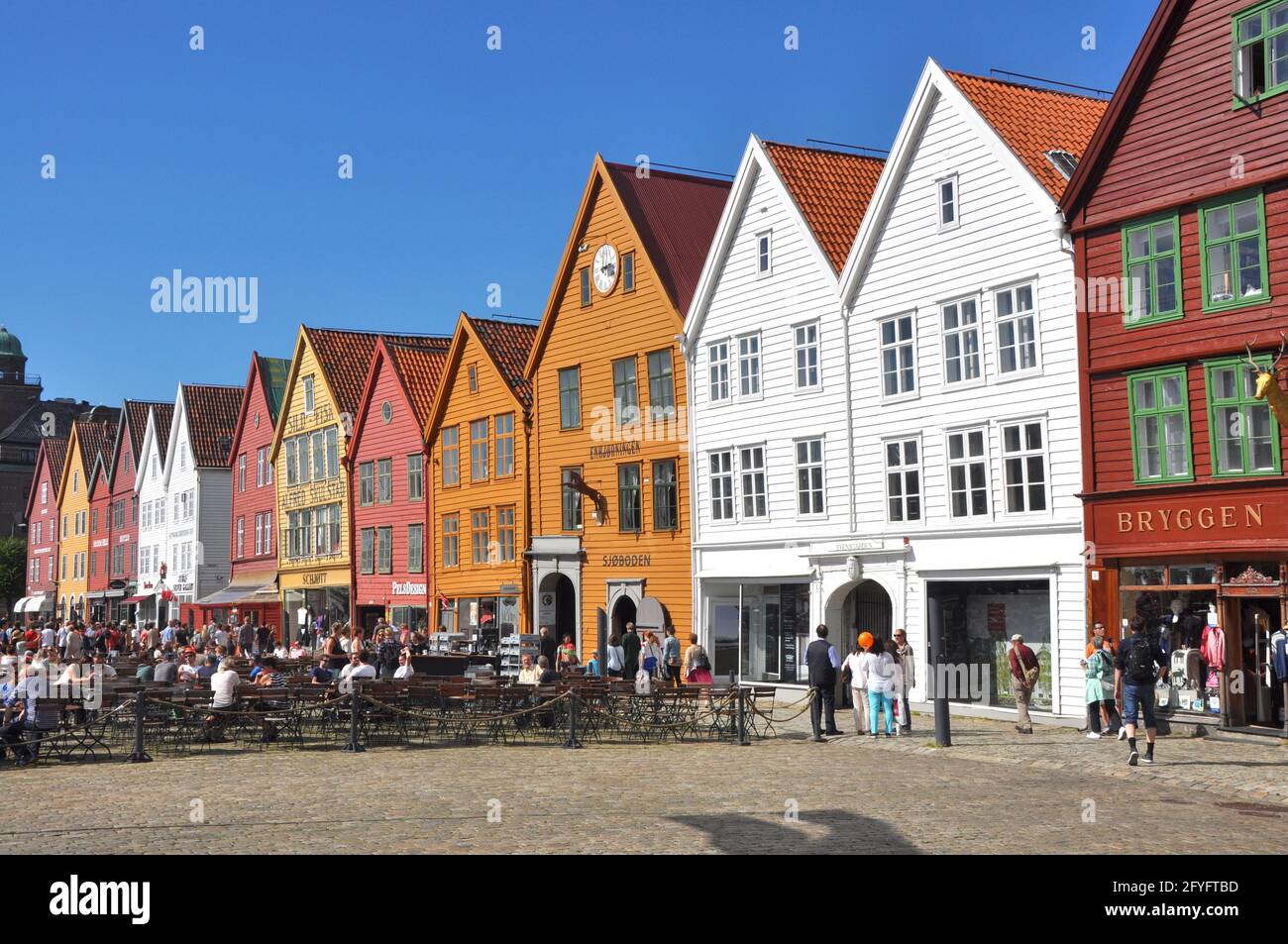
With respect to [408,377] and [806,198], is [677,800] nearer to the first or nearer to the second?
[806,198]

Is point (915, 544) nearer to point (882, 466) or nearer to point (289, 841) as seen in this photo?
point (882, 466)

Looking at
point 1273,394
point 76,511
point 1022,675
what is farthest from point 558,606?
point 76,511

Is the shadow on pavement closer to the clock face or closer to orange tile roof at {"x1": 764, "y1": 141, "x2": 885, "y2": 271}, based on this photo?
orange tile roof at {"x1": 764, "y1": 141, "x2": 885, "y2": 271}

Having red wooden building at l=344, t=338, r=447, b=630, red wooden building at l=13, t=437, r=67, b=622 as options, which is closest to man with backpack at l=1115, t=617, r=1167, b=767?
red wooden building at l=344, t=338, r=447, b=630

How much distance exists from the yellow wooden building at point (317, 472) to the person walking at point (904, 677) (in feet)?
106

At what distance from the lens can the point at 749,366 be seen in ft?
110

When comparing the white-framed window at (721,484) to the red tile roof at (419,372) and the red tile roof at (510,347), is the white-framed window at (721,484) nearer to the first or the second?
the red tile roof at (510,347)

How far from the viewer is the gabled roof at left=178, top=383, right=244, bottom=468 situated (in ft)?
220

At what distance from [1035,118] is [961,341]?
4.89 meters

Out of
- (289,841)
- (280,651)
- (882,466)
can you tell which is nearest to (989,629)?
(882,466)

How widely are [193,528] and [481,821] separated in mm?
56455

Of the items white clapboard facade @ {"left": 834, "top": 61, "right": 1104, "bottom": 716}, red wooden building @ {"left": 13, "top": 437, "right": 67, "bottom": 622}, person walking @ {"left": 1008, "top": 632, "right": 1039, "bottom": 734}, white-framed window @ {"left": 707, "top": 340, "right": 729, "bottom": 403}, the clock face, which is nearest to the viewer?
person walking @ {"left": 1008, "top": 632, "right": 1039, "bottom": 734}

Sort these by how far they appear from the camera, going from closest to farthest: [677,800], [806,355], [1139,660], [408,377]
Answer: [677,800] → [1139,660] → [806,355] → [408,377]

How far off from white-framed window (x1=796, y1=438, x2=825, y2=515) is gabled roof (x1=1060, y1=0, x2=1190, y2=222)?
8.47m
